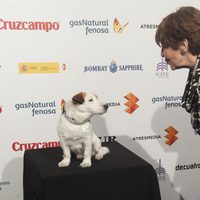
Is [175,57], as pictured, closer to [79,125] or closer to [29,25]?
[79,125]

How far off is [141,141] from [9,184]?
84 cm

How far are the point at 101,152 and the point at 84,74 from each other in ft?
2.29

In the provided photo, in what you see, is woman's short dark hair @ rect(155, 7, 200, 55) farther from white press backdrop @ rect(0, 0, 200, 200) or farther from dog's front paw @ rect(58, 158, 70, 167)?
white press backdrop @ rect(0, 0, 200, 200)

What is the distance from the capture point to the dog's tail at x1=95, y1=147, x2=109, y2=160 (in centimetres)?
150

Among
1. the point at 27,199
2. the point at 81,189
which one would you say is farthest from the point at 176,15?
the point at 27,199

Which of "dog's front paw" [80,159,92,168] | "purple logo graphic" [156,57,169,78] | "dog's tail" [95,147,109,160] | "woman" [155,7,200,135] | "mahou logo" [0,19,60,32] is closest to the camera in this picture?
"woman" [155,7,200,135]

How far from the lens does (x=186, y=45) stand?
1317 millimetres

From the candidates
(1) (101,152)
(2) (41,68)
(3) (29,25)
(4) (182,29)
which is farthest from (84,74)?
(4) (182,29)

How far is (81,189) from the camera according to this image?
134 cm

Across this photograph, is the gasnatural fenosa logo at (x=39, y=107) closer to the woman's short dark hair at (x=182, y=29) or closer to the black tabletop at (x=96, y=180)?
the black tabletop at (x=96, y=180)

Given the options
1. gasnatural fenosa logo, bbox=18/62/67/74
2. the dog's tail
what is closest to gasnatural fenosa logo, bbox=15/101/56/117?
gasnatural fenosa logo, bbox=18/62/67/74

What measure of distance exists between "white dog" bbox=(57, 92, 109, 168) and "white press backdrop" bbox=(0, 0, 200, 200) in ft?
2.13

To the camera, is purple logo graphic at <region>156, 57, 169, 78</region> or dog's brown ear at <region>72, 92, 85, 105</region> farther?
purple logo graphic at <region>156, 57, 169, 78</region>

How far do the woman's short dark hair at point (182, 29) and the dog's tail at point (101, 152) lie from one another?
1.71 feet
